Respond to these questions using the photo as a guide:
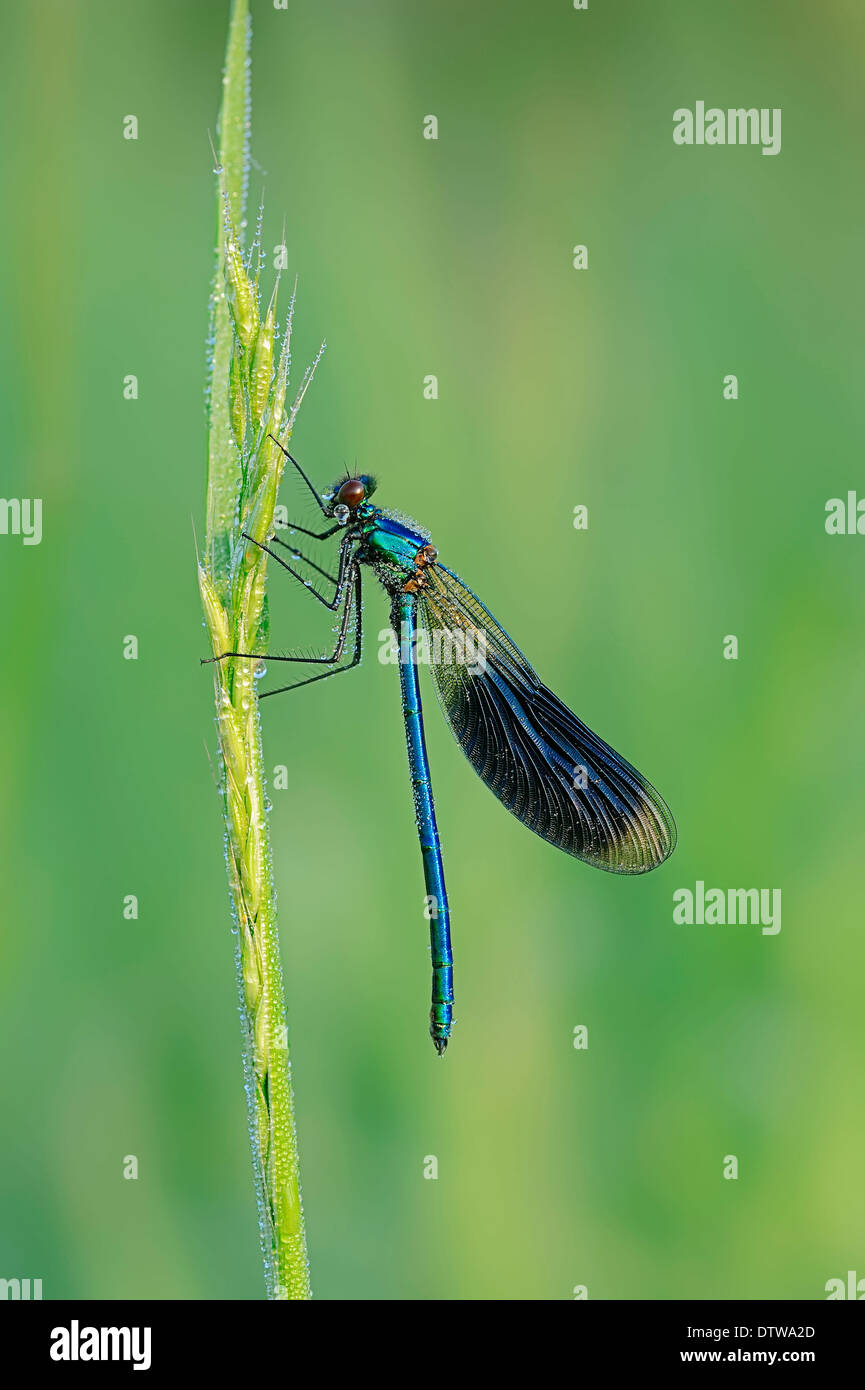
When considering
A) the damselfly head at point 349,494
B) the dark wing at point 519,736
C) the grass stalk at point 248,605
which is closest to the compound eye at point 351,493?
the damselfly head at point 349,494

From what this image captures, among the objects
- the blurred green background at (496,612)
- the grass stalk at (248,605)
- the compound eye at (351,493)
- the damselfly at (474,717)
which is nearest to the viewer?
the grass stalk at (248,605)

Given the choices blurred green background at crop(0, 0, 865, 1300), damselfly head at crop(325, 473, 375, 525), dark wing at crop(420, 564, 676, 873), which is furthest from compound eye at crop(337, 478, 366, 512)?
dark wing at crop(420, 564, 676, 873)

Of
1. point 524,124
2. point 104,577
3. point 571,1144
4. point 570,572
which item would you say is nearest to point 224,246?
point 104,577

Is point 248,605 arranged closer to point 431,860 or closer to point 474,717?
point 431,860

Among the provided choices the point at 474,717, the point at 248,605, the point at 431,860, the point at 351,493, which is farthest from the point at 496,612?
the point at 248,605

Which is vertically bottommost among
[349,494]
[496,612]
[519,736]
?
[519,736]

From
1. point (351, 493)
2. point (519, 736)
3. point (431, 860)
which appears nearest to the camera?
point (431, 860)

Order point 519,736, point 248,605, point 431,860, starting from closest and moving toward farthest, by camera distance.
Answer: point 248,605 → point 431,860 → point 519,736

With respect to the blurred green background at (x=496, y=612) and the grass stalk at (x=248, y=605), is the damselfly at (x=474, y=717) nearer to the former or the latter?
the blurred green background at (x=496, y=612)

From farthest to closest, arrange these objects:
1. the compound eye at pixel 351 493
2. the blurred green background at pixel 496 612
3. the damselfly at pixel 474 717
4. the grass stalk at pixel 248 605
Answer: the compound eye at pixel 351 493
the damselfly at pixel 474 717
the blurred green background at pixel 496 612
the grass stalk at pixel 248 605
